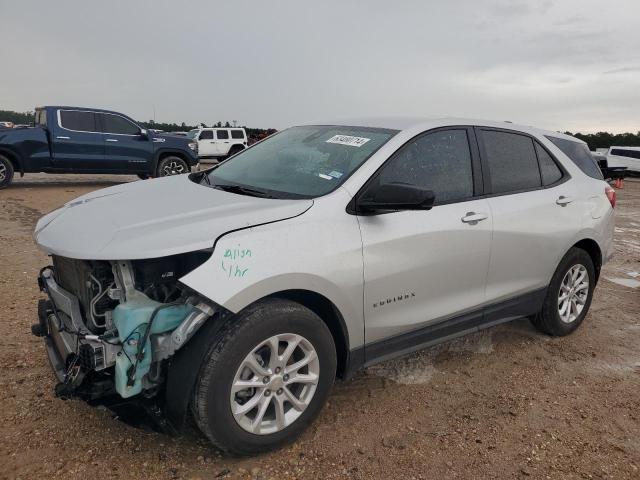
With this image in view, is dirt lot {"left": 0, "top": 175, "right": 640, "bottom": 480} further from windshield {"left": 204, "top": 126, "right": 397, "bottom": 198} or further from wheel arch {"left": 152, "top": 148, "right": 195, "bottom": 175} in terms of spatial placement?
wheel arch {"left": 152, "top": 148, "right": 195, "bottom": 175}

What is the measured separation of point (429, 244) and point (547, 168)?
165cm

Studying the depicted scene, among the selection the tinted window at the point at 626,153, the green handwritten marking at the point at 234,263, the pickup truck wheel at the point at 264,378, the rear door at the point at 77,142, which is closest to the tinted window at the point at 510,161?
the pickup truck wheel at the point at 264,378

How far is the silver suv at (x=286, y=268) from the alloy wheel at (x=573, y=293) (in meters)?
0.52

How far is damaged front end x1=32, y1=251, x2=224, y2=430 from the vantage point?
243 cm

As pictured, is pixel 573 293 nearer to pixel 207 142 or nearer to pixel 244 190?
pixel 244 190

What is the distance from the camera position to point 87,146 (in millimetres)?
12398

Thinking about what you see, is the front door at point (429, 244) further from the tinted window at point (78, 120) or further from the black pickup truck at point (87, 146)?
the tinted window at point (78, 120)

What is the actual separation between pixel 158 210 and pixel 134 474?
4.30 ft

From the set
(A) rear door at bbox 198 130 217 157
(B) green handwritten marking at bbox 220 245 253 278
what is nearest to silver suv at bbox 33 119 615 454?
(B) green handwritten marking at bbox 220 245 253 278

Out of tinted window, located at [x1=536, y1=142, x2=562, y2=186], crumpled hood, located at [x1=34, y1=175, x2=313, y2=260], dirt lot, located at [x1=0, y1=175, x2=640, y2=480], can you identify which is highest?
tinted window, located at [x1=536, y1=142, x2=562, y2=186]

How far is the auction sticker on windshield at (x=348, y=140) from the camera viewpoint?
333 centimetres

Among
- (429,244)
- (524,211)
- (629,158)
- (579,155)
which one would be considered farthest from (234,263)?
(629,158)

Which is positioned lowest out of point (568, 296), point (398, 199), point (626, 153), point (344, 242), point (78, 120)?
point (568, 296)

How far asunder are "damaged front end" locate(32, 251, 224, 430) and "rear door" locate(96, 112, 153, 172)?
10943mm
